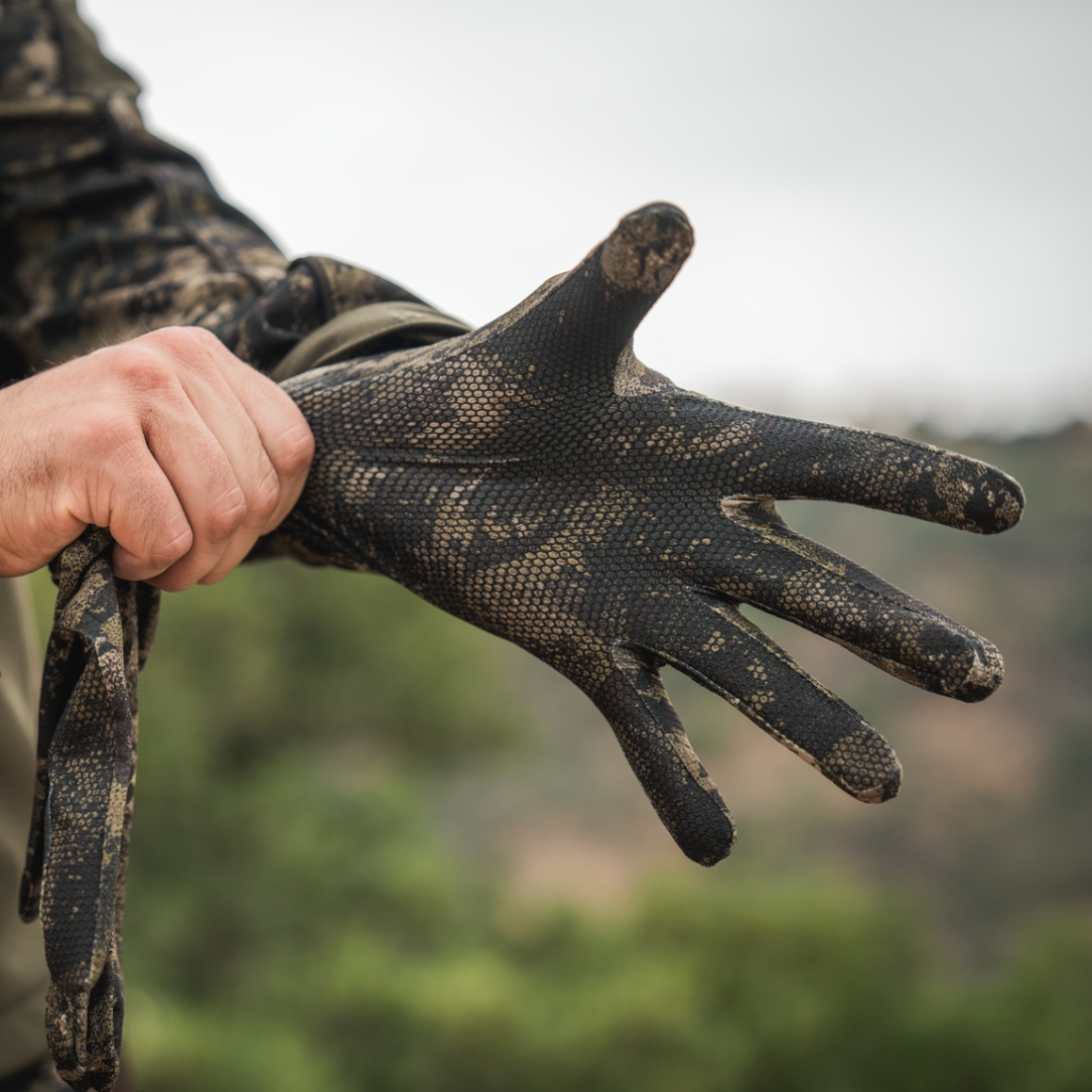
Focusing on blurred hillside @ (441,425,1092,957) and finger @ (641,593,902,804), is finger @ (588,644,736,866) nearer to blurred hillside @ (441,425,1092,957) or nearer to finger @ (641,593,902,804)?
finger @ (641,593,902,804)

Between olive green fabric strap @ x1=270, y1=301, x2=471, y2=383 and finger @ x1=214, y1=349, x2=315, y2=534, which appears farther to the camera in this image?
olive green fabric strap @ x1=270, y1=301, x2=471, y2=383

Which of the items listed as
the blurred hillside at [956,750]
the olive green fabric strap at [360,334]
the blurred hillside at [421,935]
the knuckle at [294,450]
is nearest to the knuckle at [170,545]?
the knuckle at [294,450]

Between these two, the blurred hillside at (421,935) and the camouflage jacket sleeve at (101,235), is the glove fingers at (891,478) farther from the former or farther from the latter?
the blurred hillside at (421,935)

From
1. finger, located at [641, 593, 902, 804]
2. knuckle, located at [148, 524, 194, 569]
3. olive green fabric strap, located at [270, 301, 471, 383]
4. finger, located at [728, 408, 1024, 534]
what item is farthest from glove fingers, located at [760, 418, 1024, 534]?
knuckle, located at [148, 524, 194, 569]

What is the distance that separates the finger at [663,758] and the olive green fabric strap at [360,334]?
427mm

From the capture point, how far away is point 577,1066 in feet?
18.9

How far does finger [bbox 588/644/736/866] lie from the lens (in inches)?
31.2

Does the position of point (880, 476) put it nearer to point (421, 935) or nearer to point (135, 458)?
point (135, 458)

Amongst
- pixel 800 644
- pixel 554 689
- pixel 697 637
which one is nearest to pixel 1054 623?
pixel 800 644

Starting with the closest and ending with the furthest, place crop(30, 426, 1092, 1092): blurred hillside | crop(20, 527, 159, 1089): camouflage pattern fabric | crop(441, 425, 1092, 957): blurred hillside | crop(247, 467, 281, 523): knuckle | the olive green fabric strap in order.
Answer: crop(20, 527, 159, 1089): camouflage pattern fabric → crop(247, 467, 281, 523): knuckle → the olive green fabric strap → crop(30, 426, 1092, 1092): blurred hillside → crop(441, 425, 1092, 957): blurred hillside

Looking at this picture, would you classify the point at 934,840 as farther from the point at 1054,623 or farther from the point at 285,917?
the point at 285,917

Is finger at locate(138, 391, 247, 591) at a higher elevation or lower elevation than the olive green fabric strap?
lower

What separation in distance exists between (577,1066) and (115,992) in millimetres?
5858

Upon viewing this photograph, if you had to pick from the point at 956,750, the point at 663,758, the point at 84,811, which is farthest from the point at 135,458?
the point at 956,750
